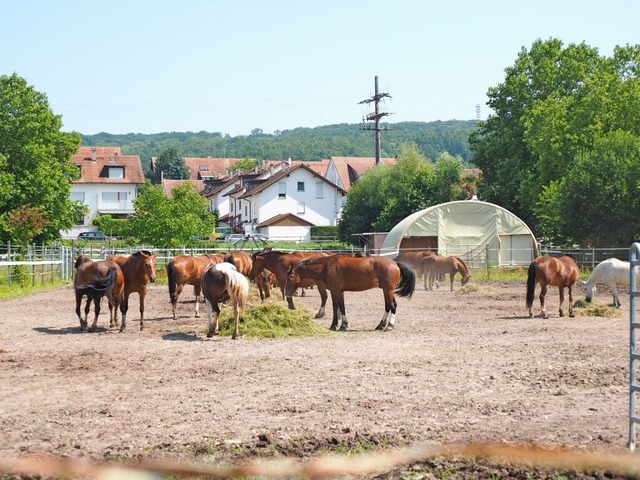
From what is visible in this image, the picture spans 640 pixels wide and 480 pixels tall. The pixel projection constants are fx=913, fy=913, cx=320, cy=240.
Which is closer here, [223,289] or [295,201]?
[223,289]

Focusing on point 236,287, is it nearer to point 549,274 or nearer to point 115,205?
point 549,274

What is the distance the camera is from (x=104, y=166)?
283 ft

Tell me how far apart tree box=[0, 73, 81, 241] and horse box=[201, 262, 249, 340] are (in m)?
29.3

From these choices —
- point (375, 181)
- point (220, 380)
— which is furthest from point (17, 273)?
point (375, 181)

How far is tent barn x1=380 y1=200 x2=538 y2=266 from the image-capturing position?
44062 millimetres

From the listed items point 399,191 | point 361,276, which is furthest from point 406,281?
point 399,191

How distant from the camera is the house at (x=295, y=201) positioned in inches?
3036

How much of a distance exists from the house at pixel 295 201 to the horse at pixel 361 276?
193 feet

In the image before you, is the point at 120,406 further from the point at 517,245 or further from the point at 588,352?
the point at 517,245

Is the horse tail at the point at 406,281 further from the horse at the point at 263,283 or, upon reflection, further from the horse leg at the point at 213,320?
the horse at the point at 263,283

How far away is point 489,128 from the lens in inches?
2130

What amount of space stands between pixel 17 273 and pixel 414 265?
14.2 metres

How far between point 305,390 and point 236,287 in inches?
223

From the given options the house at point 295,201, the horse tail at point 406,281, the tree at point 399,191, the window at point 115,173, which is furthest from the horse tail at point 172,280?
the window at point 115,173
